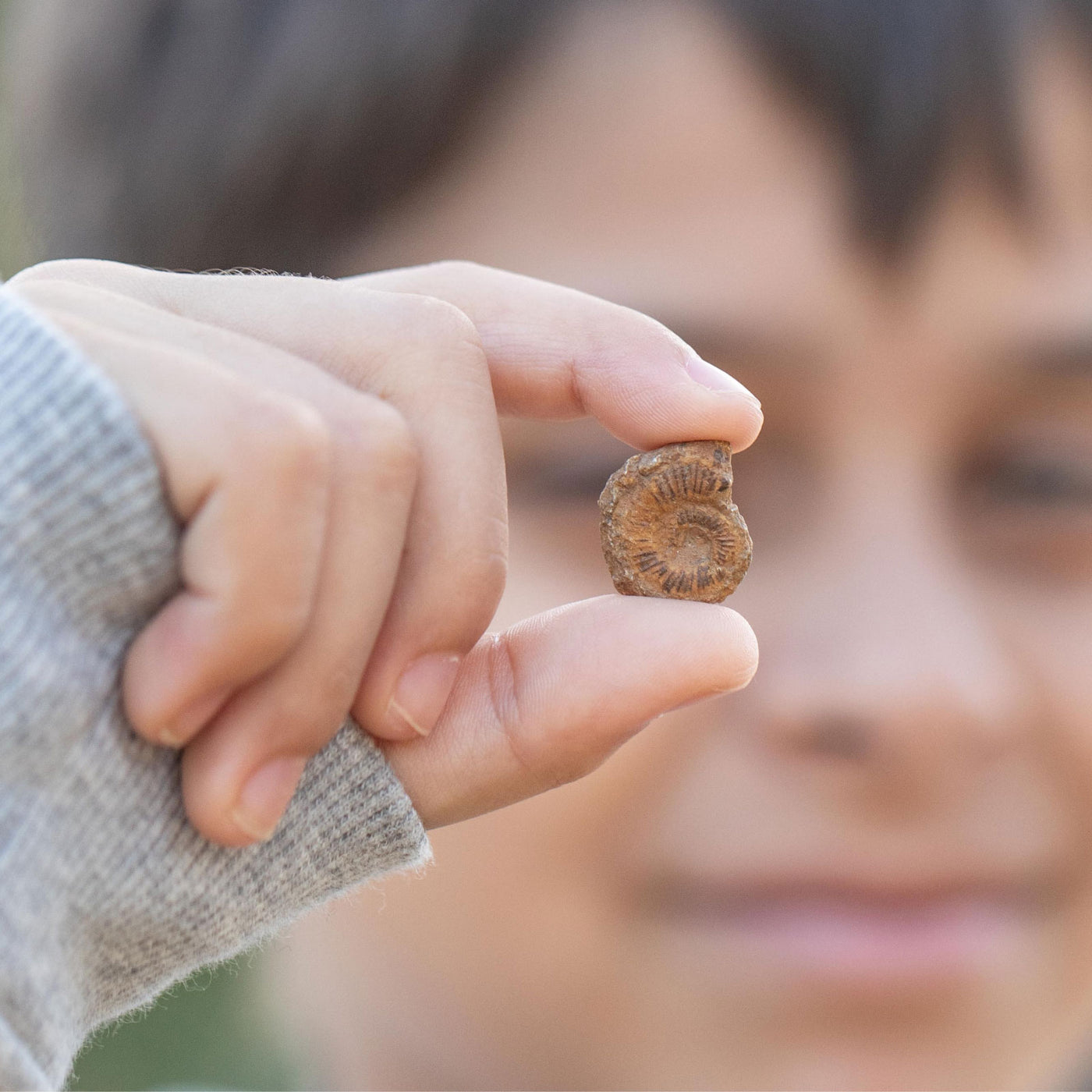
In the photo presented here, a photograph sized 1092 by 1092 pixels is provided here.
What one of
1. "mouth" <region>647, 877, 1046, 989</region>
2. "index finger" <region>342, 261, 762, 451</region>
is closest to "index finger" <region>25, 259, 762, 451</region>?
"index finger" <region>342, 261, 762, 451</region>

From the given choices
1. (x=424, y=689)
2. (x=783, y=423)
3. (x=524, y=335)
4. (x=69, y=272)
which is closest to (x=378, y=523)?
(x=424, y=689)

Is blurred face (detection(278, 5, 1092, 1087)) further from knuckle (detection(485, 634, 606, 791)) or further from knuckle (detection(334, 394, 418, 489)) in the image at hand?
knuckle (detection(334, 394, 418, 489))

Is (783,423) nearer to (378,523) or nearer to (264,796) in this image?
(378,523)

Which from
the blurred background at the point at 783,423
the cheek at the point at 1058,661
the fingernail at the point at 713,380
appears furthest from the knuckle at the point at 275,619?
the cheek at the point at 1058,661

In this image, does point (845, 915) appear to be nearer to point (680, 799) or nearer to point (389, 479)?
point (680, 799)

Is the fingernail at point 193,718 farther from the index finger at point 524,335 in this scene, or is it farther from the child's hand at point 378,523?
the index finger at point 524,335

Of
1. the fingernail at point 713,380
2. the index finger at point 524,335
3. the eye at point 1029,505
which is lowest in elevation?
the eye at point 1029,505
